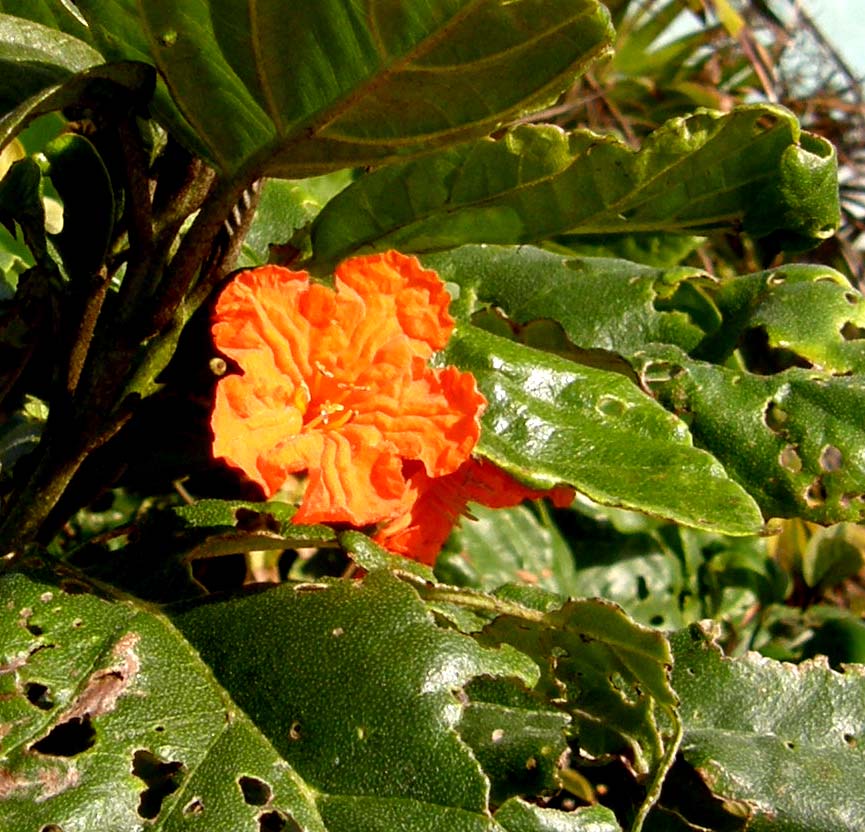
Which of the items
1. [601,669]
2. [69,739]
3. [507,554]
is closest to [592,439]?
[601,669]

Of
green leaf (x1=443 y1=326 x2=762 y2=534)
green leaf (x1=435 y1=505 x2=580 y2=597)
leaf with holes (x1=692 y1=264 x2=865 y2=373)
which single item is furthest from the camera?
green leaf (x1=435 y1=505 x2=580 y2=597)

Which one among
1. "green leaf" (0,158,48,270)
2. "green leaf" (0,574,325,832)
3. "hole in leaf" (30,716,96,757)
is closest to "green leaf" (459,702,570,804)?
"green leaf" (0,574,325,832)

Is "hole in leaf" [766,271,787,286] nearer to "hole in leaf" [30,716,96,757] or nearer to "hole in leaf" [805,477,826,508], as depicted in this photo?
"hole in leaf" [805,477,826,508]

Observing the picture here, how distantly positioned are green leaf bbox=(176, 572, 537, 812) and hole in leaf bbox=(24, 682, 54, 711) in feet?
0.32

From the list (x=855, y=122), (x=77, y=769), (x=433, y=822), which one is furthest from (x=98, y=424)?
(x=855, y=122)

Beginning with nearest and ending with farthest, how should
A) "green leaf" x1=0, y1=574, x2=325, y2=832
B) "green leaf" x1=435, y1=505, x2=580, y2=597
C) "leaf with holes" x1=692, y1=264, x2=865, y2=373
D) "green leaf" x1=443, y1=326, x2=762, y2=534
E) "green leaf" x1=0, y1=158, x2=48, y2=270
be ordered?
1. "green leaf" x1=0, y1=574, x2=325, y2=832
2. "green leaf" x1=443, y1=326, x2=762, y2=534
3. "green leaf" x1=0, y1=158, x2=48, y2=270
4. "leaf with holes" x1=692, y1=264, x2=865, y2=373
5. "green leaf" x1=435, y1=505, x2=580, y2=597

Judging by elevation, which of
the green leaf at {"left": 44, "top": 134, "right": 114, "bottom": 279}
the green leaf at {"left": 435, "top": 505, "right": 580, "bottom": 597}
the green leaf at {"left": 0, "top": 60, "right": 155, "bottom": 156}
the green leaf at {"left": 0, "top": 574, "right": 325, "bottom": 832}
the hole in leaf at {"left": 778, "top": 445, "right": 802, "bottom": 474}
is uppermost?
the green leaf at {"left": 0, "top": 60, "right": 155, "bottom": 156}

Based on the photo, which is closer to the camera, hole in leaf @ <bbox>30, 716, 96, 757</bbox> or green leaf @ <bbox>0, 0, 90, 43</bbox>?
hole in leaf @ <bbox>30, 716, 96, 757</bbox>

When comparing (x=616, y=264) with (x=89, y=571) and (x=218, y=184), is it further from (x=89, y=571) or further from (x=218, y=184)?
(x=89, y=571)

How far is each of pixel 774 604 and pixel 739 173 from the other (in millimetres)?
1164

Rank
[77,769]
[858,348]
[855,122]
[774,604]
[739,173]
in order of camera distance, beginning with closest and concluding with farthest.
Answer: [77,769] → [739,173] → [858,348] → [774,604] → [855,122]

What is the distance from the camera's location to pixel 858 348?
100cm

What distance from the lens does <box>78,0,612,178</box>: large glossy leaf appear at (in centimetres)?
67

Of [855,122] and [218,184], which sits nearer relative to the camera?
[218,184]
